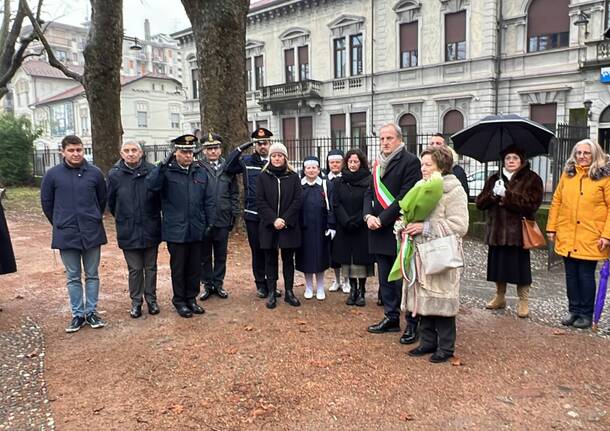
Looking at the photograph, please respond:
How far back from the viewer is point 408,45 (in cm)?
2884

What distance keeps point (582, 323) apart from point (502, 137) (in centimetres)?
222

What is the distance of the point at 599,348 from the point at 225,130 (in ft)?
25.5

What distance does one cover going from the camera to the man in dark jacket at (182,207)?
5492 mm

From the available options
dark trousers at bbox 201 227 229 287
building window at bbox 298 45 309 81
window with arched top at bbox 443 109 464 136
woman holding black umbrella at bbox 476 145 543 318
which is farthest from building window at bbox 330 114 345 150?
woman holding black umbrella at bbox 476 145 543 318

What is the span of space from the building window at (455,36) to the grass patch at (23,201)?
21768 mm

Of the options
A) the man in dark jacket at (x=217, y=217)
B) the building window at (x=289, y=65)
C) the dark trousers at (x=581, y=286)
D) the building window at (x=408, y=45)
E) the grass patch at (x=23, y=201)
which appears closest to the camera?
the dark trousers at (x=581, y=286)

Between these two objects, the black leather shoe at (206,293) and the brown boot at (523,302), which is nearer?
the brown boot at (523,302)

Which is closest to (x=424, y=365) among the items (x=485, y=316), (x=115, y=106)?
(x=485, y=316)

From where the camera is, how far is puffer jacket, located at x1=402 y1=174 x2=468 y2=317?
4.23 m

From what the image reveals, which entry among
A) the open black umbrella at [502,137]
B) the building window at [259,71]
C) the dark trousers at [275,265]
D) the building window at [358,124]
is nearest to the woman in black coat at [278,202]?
the dark trousers at [275,265]

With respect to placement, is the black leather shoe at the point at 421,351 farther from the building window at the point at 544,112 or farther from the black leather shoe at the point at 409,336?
the building window at the point at 544,112

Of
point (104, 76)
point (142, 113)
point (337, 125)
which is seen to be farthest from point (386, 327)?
point (142, 113)

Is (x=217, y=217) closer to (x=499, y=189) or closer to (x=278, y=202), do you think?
(x=278, y=202)

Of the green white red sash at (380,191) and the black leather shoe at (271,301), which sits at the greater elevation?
the green white red sash at (380,191)
